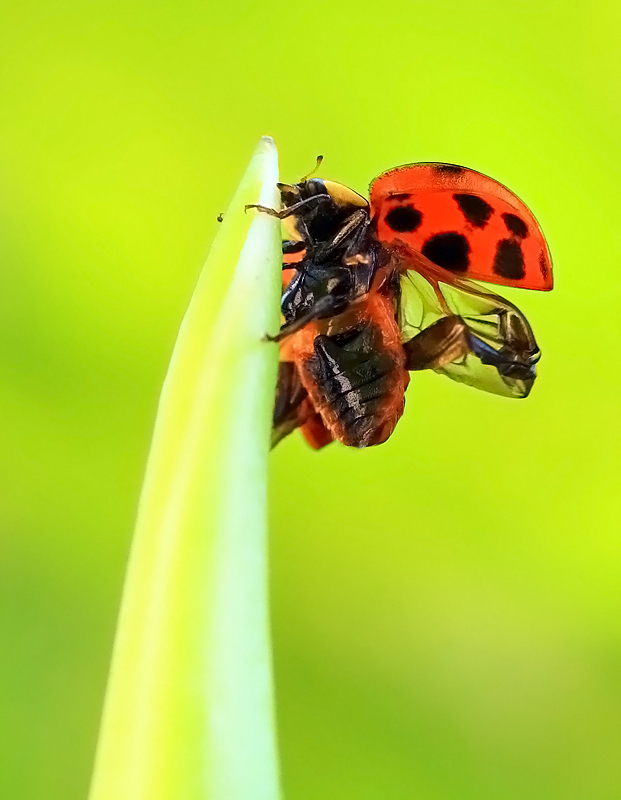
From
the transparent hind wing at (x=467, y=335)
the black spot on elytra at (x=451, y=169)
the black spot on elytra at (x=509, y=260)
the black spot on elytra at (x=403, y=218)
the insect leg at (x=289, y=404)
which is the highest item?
the black spot on elytra at (x=451, y=169)

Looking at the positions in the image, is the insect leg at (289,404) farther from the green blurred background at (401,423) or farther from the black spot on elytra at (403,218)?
the green blurred background at (401,423)

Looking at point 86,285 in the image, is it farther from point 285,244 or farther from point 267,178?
point 267,178

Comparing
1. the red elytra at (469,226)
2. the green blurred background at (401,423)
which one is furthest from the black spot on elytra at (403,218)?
the green blurred background at (401,423)

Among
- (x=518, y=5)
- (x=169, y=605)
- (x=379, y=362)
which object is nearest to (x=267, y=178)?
(x=169, y=605)

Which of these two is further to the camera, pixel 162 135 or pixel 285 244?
pixel 162 135

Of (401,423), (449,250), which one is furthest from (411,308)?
(401,423)

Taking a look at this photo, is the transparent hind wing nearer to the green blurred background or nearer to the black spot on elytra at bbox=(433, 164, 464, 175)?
the black spot on elytra at bbox=(433, 164, 464, 175)

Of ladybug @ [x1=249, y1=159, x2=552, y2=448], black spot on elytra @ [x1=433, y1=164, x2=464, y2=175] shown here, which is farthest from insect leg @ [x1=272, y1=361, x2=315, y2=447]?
black spot on elytra @ [x1=433, y1=164, x2=464, y2=175]
